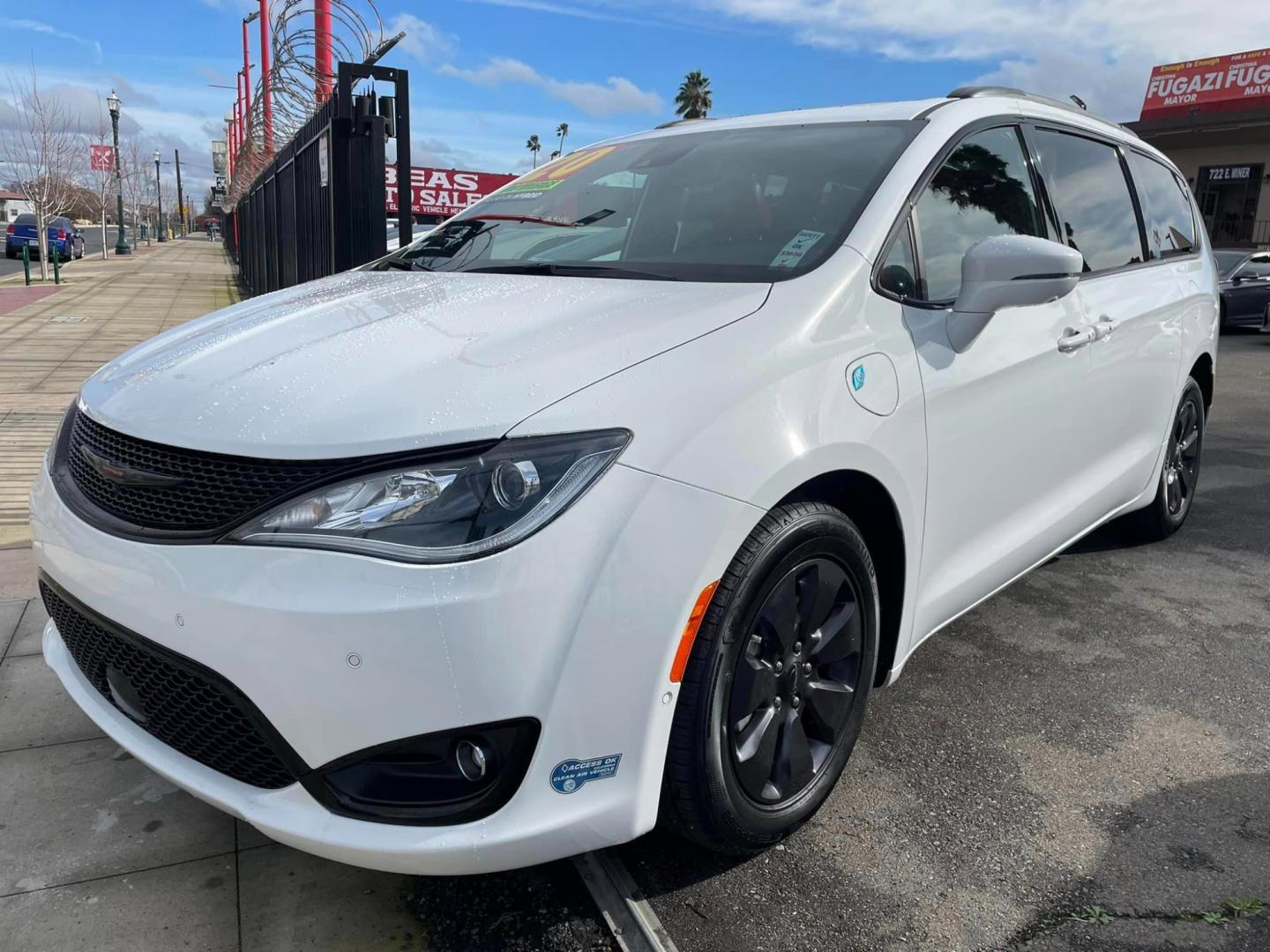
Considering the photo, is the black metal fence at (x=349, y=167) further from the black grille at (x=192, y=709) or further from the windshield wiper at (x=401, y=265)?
the black grille at (x=192, y=709)

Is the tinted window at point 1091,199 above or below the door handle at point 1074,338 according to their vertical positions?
above

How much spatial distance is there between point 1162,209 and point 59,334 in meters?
12.2

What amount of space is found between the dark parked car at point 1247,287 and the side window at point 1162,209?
13.5 meters

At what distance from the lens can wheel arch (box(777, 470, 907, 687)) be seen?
7.41 feet

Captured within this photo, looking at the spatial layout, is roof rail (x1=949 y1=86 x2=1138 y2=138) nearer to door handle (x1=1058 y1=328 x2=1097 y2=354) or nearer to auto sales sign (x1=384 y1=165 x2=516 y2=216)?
door handle (x1=1058 y1=328 x2=1097 y2=354)

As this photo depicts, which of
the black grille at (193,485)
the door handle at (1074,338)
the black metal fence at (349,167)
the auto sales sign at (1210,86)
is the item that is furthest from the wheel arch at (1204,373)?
the auto sales sign at (1210,86)

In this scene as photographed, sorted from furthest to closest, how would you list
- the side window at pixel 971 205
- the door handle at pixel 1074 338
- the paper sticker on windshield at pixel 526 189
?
the paper sticker on windshield at pixel 526 189 → the door handle at pixel 1074 338 → the side window at pixel 971 205

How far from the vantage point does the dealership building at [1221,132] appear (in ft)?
98.6

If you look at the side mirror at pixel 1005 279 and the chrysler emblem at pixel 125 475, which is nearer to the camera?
the chrysler emblem at pixel 125 475

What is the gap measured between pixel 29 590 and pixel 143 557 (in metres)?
2.46

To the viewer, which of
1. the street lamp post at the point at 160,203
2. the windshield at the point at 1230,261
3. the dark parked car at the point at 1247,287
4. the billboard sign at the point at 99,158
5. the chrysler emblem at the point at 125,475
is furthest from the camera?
the street lamp post at the point at 160,203

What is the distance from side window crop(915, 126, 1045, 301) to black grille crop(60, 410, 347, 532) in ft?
5.33

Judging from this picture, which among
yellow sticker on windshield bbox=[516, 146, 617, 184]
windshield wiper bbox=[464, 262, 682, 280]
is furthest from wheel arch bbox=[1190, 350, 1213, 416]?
windshield wiper bbox=[464, 262, 682, 280]

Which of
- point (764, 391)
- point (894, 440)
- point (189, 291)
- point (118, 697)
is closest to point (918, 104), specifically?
point (894, 440)
